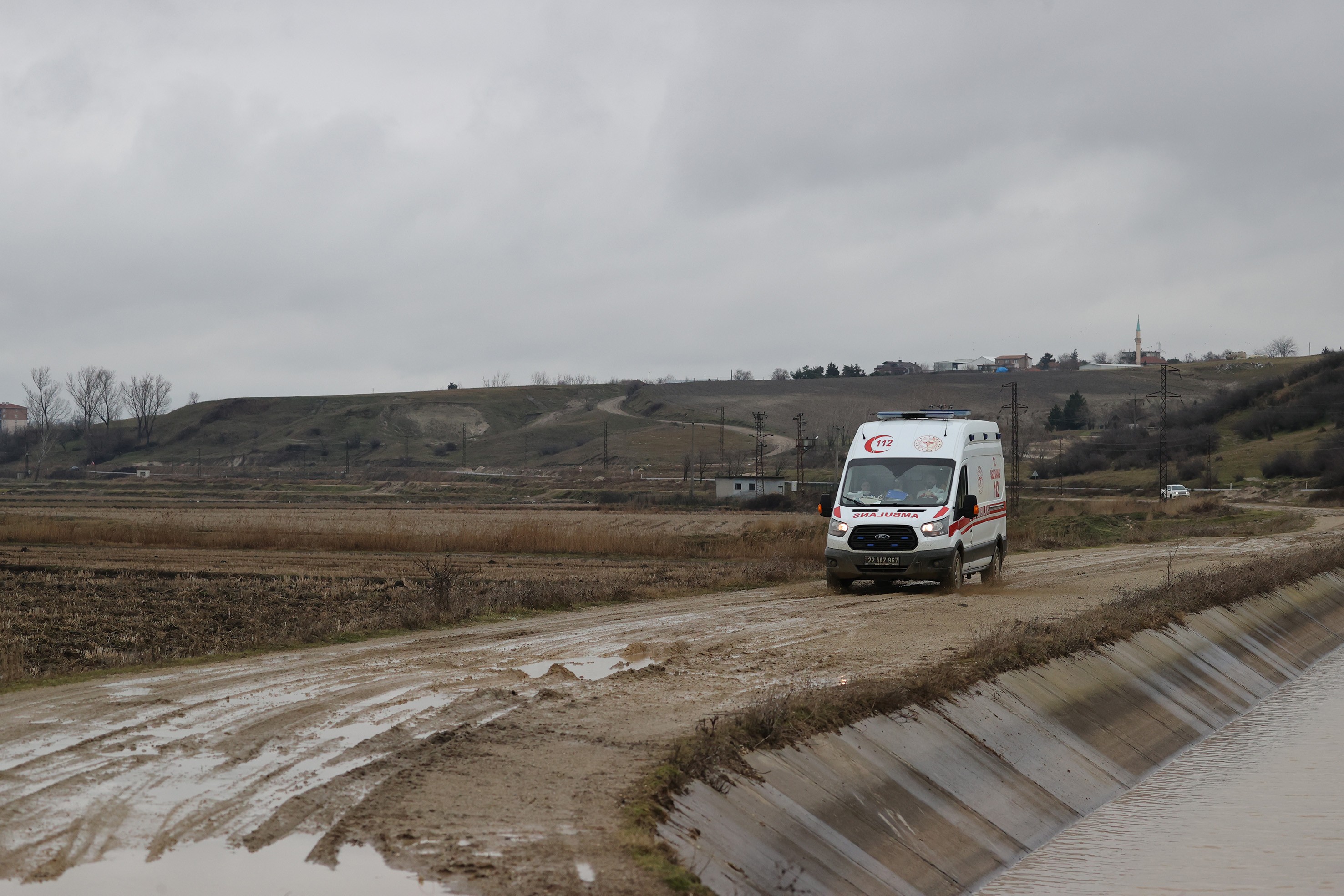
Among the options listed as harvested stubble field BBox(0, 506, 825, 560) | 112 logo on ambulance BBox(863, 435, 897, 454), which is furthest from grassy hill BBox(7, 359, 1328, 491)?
112 logo on ambulance BBox(863, 435, 897, 454)

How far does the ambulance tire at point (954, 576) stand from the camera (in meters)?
22.2

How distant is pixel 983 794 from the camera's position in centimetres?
1162

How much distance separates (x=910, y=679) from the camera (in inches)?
506

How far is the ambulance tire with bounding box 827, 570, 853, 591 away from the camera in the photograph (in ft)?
75.4

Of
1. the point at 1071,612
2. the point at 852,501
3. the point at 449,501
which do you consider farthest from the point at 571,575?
the point at 449,501

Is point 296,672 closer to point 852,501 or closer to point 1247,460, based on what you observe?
point 852,501

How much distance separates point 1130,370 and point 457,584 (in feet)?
619

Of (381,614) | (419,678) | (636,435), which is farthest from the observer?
(636,435)

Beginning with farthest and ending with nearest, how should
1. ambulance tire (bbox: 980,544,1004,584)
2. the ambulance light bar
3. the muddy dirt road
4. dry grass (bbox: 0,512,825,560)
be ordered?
dry grass (bbox: 0,512,825,560) → ambulance tire (bbox: 980,544,1004,584) → the ambulance light bar → the muddy dirt road

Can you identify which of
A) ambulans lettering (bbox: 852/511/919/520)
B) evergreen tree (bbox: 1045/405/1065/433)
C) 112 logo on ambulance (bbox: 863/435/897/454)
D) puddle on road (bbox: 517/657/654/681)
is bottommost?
puddle on road (bbox: 517/657/654/681)

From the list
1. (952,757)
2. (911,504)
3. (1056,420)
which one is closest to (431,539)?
(911,504)

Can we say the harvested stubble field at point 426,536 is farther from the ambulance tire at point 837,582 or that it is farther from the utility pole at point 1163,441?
the utility pole at point 1163,441

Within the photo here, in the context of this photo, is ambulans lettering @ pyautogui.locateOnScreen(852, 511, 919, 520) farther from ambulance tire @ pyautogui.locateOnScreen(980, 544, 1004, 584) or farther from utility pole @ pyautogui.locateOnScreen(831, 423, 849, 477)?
utility pole @ pyautogui.locateOnScreen(831, 423, 849, 477)

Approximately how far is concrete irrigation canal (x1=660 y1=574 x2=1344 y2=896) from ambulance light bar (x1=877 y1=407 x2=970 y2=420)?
6.53 meters
